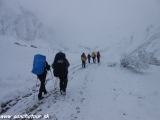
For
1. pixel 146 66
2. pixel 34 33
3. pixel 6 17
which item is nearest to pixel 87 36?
pixel 34 33

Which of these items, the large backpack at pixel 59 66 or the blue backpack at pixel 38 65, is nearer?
the blue backpack at pixel 38 65

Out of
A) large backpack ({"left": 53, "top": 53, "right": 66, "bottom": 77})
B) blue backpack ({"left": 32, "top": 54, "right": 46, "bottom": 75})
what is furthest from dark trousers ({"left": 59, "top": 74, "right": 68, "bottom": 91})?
blue backpack ({"left": 32, "top": 54, "right": 46, "bottom": 75})

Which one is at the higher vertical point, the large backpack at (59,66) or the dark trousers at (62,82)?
the large backpack at (59,66)


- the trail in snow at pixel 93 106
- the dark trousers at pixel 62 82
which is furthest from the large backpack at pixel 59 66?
the trail in snow at pixel 93 106

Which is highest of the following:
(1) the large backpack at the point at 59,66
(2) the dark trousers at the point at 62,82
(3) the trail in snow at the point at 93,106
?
(1) the large backpack at the point at 59,66

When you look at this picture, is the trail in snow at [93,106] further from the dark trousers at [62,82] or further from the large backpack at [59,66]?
the large backpack at [59,66]

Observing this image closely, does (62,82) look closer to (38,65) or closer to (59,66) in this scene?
(59,66)

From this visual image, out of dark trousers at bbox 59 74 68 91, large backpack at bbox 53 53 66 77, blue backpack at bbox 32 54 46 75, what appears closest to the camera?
blue backpack at bbox 32 54 46 75

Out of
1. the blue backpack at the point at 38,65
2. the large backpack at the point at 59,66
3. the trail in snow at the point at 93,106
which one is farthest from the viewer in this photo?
the large backpack at the point at 59,66

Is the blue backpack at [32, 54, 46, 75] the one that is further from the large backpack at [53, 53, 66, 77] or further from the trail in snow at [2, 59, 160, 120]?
the trail in snow at [2, 59, 160, 120]

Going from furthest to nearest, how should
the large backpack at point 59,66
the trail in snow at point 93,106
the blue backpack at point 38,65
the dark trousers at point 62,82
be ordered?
the dark trousers at point 62,82 → the large backpack at point 59,66 → the blue backpack at point 38,65 → the trail in snow at point 93,106

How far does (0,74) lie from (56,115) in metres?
7.74

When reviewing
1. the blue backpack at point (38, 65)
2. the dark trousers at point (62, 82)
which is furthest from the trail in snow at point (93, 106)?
the blue backpack at point (38, 65)

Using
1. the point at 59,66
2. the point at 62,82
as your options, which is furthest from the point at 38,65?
the point at 62,82
